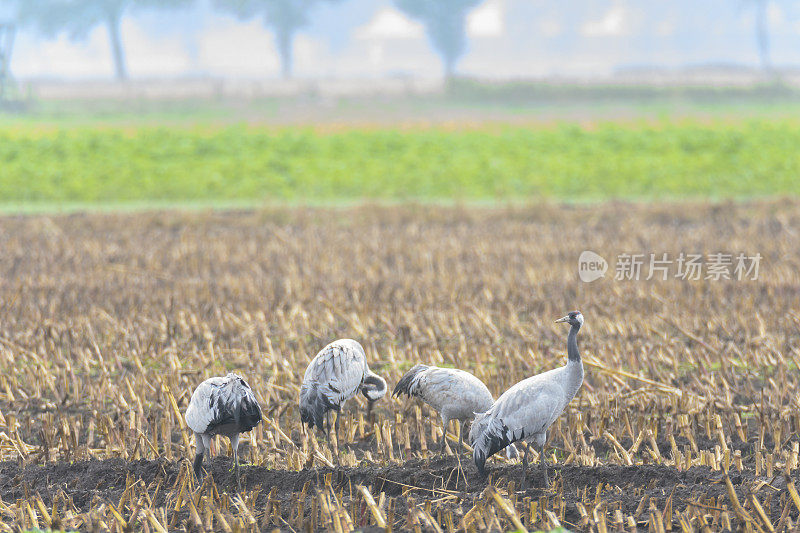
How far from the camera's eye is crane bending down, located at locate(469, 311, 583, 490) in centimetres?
487

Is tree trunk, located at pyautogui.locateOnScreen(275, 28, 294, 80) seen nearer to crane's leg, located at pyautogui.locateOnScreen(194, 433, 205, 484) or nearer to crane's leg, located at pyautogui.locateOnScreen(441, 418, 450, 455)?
crane's leg, located at pyautogui.locateOnScreen(441, 418, 450, 455)

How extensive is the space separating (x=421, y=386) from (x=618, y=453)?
50.6 inches

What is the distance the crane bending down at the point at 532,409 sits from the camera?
16.0ft

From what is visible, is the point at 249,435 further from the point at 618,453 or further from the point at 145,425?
the point at 618,453

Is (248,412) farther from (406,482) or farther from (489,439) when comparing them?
(489,439)

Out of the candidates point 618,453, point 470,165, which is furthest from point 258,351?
point 470,165

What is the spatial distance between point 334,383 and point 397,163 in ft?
73.7

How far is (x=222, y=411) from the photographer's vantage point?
5.02 meters

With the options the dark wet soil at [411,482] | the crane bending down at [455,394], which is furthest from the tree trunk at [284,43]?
the dark wet soil at [411,482]

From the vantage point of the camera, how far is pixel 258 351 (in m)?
7.95

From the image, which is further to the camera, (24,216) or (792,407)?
(24,216)

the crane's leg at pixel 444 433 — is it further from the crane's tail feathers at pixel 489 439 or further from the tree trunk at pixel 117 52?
the tree trunk at pixel 117 52

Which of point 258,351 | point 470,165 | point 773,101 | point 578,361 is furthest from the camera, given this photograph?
point 773,101

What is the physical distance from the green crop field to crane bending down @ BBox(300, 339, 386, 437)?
16.1 m
